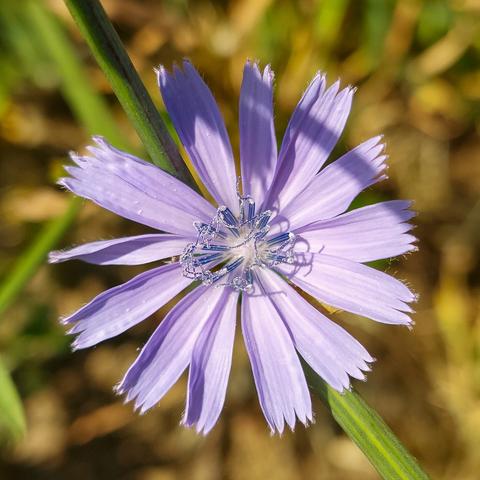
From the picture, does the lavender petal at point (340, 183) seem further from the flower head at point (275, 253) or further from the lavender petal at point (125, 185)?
the lavender petal at point (125, 185)

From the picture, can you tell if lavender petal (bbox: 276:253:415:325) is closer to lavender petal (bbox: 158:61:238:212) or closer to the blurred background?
lavender petal (bbox: 158:61:238:212)

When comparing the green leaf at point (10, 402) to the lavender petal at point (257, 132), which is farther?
the green leaf at point (10, 402)

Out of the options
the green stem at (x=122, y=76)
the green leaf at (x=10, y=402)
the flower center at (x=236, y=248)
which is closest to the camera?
A: the green stem at (x=122, y=76)

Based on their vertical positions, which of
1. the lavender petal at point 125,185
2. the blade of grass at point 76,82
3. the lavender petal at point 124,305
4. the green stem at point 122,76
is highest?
the blade of grass at point 76,82

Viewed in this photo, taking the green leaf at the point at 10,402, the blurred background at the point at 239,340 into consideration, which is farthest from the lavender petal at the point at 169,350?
the blurred background at the point at 239,340

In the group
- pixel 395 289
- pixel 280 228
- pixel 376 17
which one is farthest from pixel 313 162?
pixel 376 17

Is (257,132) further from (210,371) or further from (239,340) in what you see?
(239,340)

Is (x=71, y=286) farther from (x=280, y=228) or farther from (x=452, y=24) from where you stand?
(x=452, y=24)
